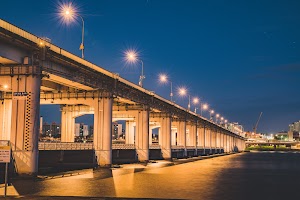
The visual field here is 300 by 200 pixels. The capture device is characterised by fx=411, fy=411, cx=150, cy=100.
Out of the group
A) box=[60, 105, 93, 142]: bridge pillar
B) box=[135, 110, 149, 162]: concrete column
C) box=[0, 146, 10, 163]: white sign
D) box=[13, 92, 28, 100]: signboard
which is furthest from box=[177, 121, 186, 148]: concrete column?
box=[0, 146, 10, 163]: white sign

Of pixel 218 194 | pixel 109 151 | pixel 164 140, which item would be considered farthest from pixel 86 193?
pixel 164 140

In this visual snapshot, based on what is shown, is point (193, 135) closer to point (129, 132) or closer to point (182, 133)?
point (182, 133)

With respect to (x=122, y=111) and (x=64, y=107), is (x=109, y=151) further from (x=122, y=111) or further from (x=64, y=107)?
(x=64, y=107)

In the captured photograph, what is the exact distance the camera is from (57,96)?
5753 cm

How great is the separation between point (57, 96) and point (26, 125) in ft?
75.9

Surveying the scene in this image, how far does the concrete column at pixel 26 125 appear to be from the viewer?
1345 inches

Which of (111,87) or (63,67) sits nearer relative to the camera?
(63,67)

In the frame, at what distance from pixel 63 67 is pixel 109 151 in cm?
1516

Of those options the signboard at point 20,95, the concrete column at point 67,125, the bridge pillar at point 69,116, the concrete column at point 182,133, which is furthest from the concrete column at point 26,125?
the concrete column at point 182,133

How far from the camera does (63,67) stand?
41719mm

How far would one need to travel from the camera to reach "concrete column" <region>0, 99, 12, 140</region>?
5108cm

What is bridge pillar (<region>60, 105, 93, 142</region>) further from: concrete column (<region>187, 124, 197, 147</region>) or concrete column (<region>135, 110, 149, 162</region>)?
concrete column (<region>187, 124, 197, 147</region>)

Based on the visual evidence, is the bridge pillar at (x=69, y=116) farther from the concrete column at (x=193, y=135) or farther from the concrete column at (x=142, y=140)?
the concrete column at (x=193, y=135)

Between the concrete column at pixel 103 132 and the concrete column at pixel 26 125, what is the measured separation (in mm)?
17770
